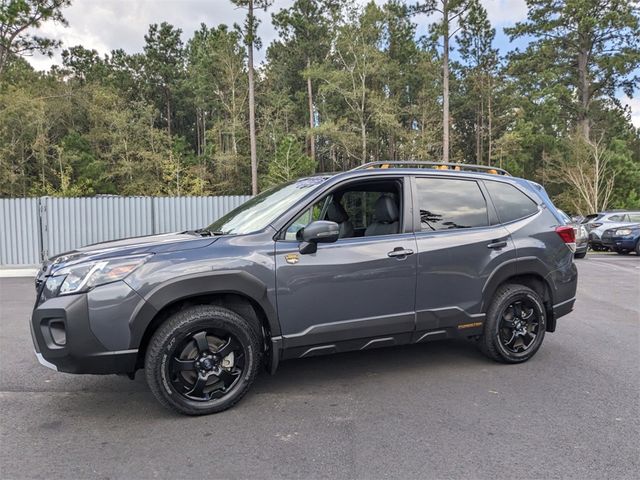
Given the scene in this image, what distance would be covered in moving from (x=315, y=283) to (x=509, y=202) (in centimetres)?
228

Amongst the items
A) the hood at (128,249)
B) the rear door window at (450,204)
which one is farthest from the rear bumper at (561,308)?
the hood at (128,249)

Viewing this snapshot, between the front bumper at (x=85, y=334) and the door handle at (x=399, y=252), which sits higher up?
the door handle at (x=399, y=252)

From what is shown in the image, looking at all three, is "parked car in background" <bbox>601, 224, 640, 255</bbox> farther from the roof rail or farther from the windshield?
the windshield

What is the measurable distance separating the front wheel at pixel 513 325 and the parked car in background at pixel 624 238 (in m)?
14.1

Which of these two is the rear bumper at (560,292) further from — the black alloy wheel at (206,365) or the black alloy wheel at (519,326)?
the black alloy wheel at (206,365)

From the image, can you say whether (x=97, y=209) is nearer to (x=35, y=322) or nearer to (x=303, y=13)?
(x=35, y=322)

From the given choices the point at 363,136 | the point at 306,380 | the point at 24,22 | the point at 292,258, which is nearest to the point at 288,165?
the point at 363,136

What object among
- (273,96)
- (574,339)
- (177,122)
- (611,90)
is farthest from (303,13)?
(574,339)

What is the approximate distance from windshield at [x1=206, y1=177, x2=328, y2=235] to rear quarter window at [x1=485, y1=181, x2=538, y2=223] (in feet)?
5.80

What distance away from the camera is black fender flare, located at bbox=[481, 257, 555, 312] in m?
4.28

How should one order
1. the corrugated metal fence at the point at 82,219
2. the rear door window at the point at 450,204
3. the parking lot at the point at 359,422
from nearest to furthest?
1. the parking lot at the point at 359,422
2. the rear door window at the point at 450,204
3. the corrugated metal fence at the point at 82,219

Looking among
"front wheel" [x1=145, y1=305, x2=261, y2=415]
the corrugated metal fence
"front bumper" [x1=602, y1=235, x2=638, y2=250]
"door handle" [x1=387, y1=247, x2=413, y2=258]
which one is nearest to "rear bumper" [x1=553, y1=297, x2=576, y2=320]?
"door handle" [x1=387, y1=247, x2=413, y2=258]

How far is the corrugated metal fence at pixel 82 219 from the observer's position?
13.7 meters

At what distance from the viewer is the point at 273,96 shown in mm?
40188
